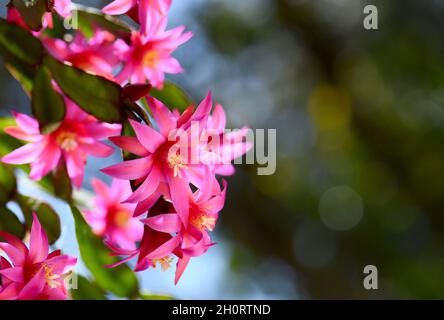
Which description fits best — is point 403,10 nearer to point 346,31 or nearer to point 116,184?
point 346,31

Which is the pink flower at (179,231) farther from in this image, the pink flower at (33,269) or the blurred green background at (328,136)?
the blurred green background at (328,136)

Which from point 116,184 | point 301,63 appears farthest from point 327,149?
point 116,184

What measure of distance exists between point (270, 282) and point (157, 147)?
1.46 meters

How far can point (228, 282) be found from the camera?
1936 millimetres

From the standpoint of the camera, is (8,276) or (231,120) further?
(231,120)

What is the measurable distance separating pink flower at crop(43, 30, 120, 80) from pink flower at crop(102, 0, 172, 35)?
0.21 feet

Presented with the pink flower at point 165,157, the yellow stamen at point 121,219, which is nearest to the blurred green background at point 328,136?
the yellow stamen at point 121,219

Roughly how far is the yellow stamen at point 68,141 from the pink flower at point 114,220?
8cm

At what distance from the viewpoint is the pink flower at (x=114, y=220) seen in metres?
0.66

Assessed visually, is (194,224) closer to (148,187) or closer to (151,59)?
(148,187)

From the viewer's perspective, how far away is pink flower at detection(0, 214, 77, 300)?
1.51 feet

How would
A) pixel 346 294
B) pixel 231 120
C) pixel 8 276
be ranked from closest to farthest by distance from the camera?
1. pixel 8 276
2. pixel 346 294
3. pixel 231 120

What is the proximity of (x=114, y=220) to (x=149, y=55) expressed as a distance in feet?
0.55
